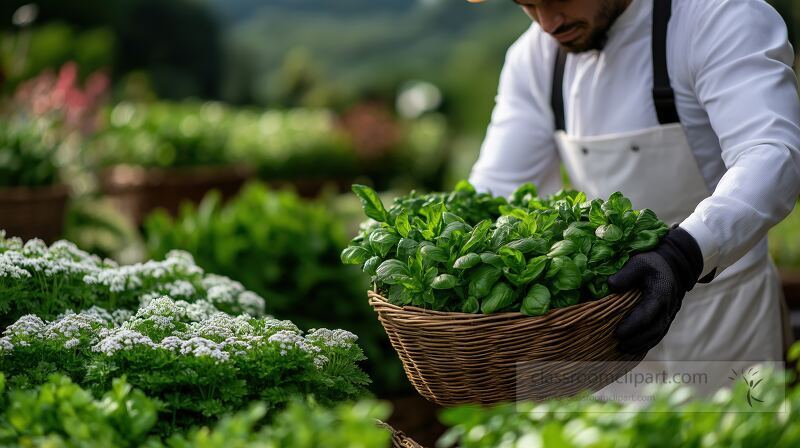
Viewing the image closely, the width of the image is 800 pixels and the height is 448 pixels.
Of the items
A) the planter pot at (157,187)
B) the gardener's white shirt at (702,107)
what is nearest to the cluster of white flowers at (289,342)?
the gardener's white shirt at (702,107)

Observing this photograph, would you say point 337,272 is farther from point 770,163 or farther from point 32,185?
point 770,163

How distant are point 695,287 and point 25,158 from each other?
3.39 metres

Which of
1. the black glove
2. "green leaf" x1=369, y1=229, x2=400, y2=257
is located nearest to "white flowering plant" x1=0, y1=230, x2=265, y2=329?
"green leaf" x1=369, y1=229, x2=400, y2=257

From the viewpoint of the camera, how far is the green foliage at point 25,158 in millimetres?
4652

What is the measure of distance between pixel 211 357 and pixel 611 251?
82cm

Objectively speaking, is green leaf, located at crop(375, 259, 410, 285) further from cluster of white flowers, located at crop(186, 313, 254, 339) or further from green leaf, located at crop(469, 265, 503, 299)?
cluster of white flowers, located at crop(186, 313, 254, 339)

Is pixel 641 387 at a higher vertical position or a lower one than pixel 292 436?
lower

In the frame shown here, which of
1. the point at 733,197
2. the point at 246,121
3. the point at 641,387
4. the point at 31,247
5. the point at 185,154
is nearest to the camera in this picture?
the point at 733,197

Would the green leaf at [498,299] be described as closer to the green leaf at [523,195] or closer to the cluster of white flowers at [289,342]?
the cluster of white flowers at [289,342]

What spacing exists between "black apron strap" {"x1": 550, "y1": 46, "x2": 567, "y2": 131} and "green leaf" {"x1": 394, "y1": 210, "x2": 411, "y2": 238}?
1.08m

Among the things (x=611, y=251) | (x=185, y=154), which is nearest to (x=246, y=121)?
(x=185, y=154)

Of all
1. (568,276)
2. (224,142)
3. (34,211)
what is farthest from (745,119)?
(224,142)

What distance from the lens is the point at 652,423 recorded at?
1301 millimetres

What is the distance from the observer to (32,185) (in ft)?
15.4
